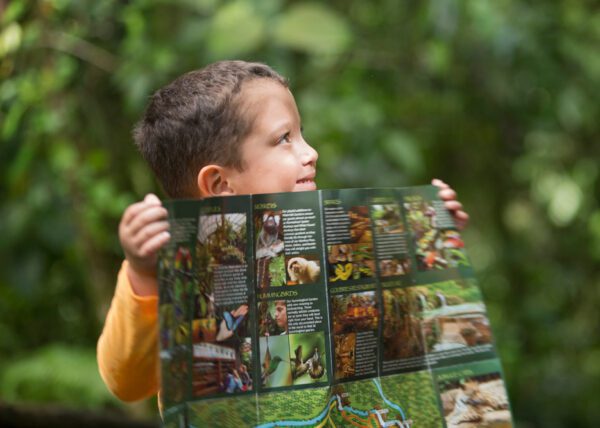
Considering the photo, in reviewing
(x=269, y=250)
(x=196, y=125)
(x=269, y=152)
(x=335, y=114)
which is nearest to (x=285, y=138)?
(x=269, y=152)

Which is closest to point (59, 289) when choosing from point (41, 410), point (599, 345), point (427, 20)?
point (41, 410)

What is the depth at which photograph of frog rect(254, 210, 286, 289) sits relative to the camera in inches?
42.2

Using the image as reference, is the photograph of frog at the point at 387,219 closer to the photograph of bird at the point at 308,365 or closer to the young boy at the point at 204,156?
the young boy at the point at 204,156

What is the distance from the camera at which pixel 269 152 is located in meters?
1.24

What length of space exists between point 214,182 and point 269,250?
0.71 ft

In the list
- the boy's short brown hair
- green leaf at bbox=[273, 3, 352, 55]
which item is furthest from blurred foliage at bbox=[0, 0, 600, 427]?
the boy's short brown hair

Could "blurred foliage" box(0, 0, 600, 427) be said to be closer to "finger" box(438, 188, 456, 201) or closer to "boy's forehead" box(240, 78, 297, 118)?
"boy's forehead" box(240, 78, 297, 118)

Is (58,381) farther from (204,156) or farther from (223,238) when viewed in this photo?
(223,238)

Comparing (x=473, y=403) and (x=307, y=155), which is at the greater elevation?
(x=307, y=155)

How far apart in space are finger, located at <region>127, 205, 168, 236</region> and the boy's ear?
0.56 ft

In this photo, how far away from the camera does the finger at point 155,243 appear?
3.48 ft

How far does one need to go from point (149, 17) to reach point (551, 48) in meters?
1.46

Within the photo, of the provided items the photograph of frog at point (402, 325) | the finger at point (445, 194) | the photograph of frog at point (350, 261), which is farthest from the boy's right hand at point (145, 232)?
the finger at point (445, 194)

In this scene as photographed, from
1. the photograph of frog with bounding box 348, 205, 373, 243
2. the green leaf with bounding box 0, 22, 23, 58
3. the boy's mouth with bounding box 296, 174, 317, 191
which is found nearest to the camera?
the photograph of frog with bounding box 348, 205, 373, 243
